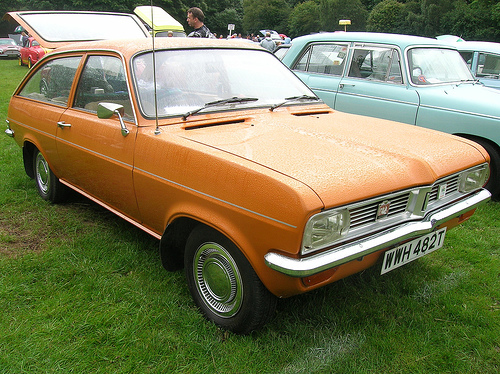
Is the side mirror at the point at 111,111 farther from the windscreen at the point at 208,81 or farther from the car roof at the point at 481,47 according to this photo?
the car roof at the point at 481,47

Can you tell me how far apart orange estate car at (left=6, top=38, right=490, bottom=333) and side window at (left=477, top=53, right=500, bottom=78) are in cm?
552

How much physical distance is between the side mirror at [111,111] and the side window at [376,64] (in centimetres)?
380

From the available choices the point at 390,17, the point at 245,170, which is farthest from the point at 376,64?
the point at 390,17

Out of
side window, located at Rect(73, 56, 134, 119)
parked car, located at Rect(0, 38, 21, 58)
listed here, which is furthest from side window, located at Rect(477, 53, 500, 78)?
parked car, located at Rect(0, 38, 21, 58)

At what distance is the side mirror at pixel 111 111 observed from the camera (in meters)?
2.76

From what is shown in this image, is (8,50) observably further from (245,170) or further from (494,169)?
(245,170)

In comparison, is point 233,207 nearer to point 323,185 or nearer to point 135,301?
point 323,185

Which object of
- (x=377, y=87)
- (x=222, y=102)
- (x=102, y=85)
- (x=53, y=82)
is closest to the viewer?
(x=222, y=102)

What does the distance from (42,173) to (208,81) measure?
94.2 inches

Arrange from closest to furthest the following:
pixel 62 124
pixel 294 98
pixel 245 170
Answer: pixel 245 170
pixel 294 98
pixel 62 124

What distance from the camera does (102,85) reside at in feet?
10.8

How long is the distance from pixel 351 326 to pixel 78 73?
2921 millimetres

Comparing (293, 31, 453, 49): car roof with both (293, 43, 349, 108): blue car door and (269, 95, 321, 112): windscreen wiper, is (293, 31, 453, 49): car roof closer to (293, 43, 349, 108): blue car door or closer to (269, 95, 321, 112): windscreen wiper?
(293, 43, 349, 108): blue car door

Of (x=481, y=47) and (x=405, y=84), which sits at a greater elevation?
(x=481, y=47)
